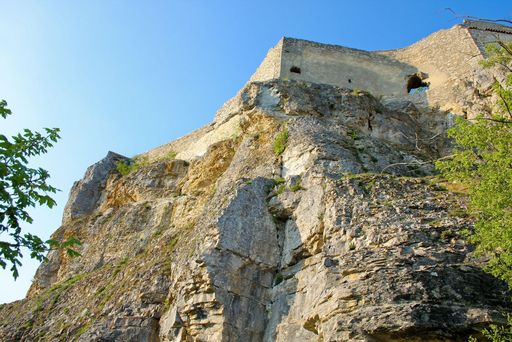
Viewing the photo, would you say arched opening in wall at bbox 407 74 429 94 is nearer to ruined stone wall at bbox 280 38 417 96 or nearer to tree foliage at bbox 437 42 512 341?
ruined stone wall at bbox 280 38 417 96

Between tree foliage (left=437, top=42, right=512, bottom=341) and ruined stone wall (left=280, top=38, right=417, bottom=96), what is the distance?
1403 cm

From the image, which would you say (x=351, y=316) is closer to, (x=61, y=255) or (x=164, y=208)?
(x=164, y=208)

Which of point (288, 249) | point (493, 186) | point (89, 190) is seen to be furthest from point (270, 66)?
point (493, 186)

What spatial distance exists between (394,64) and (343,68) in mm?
2518

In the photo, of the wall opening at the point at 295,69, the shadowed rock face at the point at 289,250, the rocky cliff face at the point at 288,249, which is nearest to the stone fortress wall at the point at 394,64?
the wall opening at the point at 295,69

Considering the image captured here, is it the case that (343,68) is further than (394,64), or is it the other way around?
(394,64)

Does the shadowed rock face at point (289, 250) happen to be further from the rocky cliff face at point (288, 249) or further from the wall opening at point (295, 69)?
the wall opening at point (295, 69)

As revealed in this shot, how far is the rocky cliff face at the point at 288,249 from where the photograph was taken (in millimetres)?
7703

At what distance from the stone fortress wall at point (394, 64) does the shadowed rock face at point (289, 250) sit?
4192 millimetres

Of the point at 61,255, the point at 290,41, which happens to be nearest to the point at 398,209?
the point at 61,255

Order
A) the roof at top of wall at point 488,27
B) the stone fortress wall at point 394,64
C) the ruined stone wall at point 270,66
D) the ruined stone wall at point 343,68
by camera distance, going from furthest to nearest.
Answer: the roof at top of wall at point 488,27
the ruined stone wall at point 343,68
the ruined stone wall at point 270,66
the stone fortress wall at point 394,64

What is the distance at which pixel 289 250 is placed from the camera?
34.6ft

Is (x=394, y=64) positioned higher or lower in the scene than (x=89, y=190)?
higher

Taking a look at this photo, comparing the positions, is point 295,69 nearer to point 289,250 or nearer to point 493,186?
point 289,250
